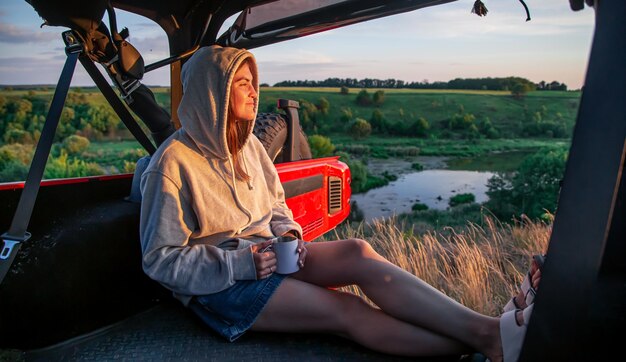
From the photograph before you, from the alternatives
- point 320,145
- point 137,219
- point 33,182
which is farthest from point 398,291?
point 320,145

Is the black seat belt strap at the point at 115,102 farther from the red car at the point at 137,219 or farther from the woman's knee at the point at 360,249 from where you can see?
the woman's knee at the point at 360,249

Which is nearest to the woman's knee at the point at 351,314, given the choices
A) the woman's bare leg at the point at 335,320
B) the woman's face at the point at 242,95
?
the woman's bare leg at the point at 335,320

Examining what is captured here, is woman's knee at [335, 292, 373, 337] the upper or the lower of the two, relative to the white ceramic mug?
lower

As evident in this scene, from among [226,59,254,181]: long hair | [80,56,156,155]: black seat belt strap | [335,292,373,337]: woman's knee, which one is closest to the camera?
[335,292,373,337]: woman's knee

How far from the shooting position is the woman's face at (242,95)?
174 centimetres

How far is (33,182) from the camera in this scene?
149 cm

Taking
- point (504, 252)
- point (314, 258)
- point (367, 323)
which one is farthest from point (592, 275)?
point (504, 252)

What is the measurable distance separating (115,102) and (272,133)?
1047 millimetres

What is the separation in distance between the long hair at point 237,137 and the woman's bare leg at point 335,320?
0.44 m

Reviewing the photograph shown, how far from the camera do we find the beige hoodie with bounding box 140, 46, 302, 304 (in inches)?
60.4

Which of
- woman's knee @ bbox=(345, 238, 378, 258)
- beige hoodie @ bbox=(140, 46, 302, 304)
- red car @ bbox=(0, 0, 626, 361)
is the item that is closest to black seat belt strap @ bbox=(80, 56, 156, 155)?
red car @ bbox=(0, 0, 626, 361)

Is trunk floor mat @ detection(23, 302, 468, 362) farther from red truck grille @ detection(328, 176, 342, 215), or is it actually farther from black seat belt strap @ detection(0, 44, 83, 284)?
red truck grille @ detection(328, 176, 342, 215)

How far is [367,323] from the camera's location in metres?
1.53

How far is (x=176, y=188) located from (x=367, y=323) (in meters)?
0.71
